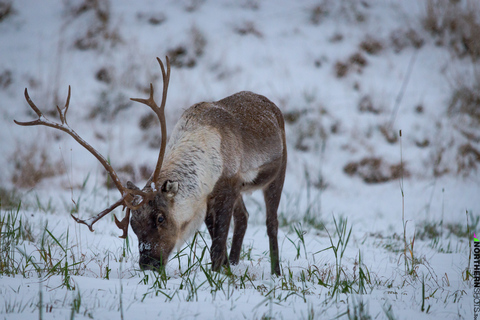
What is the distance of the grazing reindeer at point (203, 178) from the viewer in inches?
129

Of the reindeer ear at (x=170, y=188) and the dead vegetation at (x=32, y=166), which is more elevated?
the dead vegetation at (x=32, y=166)

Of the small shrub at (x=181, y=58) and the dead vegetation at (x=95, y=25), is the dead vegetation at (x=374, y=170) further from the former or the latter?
the dead vegetation at (x=95, y=25)

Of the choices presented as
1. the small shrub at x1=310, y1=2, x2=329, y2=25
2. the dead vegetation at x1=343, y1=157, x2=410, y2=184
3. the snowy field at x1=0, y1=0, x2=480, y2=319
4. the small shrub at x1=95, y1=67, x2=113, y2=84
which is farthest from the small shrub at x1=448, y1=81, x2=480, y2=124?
the small shrub at x1=95, y1=67, x2=113, y2=84

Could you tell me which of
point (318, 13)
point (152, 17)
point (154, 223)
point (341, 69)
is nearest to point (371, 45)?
point (341, 69)

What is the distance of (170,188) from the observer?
3.27 metres

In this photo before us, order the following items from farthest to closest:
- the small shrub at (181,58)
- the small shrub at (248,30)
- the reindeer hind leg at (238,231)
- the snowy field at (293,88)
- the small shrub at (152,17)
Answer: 1. the small shrub at (248,30)
2. the small shrub at (152,17)
3. the small shrub at (181,58)
4. the snowy field at (293,88)
5. the reindeer hind leg at (238,231)

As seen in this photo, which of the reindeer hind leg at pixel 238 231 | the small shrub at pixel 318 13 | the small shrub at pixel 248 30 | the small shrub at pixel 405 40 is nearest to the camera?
the reindeer hind leg at pixel 238 231

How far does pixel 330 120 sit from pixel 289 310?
7.99 metres

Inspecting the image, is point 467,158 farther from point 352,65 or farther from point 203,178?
point 203,178

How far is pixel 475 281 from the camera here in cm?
315

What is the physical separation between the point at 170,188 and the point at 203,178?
347 millimetres

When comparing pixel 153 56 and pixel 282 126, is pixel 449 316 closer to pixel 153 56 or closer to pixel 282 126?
pixel 282 126

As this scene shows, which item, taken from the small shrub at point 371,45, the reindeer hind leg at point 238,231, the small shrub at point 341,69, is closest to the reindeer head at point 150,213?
the reindeer hind leg at point 238,231

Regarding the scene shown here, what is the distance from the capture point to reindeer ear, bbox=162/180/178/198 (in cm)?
323
